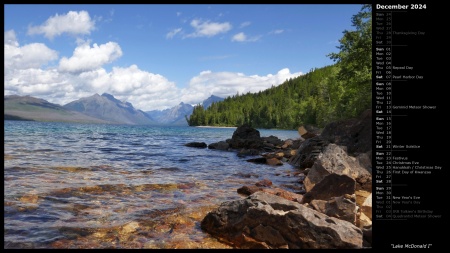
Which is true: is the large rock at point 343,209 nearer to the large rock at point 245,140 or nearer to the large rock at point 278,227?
the large rock at point 278,227

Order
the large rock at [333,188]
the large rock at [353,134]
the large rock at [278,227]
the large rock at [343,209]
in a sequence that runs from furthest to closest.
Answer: the large rock at [353,134], the large rock at [333,188], the large rock at [343,209], the large rock at [278,227]

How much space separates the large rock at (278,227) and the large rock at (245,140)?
35.4 m

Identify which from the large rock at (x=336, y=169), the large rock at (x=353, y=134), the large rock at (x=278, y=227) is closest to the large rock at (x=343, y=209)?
the large rock at (x=278, y=227)

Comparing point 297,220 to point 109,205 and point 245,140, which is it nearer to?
point 109,205

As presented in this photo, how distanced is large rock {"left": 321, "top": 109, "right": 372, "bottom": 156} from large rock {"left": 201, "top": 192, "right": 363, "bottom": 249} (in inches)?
736

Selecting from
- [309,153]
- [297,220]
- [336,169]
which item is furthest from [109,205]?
[309,153]

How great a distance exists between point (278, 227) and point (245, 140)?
3926 centimetres

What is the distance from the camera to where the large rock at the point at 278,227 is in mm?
7254

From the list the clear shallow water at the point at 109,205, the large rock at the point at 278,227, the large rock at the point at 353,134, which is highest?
the large rock at the point at 353,134

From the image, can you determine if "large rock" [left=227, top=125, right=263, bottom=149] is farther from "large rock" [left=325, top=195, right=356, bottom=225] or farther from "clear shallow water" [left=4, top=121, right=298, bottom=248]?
"large rock" [left=325, top=195, right=356, bottom=225]

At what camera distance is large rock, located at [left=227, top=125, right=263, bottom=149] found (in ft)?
149

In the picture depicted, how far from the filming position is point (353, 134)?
27.5 meters

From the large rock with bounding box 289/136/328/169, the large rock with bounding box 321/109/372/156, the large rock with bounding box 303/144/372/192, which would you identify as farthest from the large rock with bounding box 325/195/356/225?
the large rock with bounding box 321/109/372/156

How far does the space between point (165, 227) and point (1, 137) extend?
5438mm
